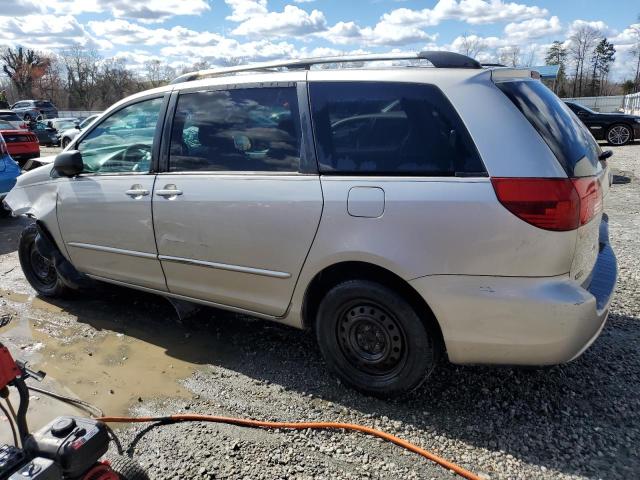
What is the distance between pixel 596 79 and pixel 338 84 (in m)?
67.7

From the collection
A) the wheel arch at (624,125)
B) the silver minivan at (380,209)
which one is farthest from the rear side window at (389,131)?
the wheel arch at (624,125)

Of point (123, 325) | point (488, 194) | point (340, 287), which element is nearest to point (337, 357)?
point (340, 287)

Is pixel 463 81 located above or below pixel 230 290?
above

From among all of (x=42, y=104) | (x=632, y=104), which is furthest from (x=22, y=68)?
(x=632, y=104)

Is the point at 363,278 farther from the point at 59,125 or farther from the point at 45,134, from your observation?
the point at 59,125

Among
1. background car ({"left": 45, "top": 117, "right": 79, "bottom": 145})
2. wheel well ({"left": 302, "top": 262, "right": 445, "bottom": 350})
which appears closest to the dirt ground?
wheel well ({"left": 302, "top": 262, "right": 445, "bottom": 350})

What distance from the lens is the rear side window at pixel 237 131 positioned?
3.04m

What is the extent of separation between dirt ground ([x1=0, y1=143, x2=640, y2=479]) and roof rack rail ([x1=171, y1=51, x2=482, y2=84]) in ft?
6.18

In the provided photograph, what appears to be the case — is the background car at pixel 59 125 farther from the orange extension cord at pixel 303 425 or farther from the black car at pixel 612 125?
the orange extension cord at pixel 303 425

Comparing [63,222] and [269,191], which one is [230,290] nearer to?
[269,191]

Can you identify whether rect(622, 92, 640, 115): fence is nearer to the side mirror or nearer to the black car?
the black car

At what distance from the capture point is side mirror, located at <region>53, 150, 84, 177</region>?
152 inches

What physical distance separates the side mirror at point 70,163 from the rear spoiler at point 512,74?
3.06m

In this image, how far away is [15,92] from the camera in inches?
2414
